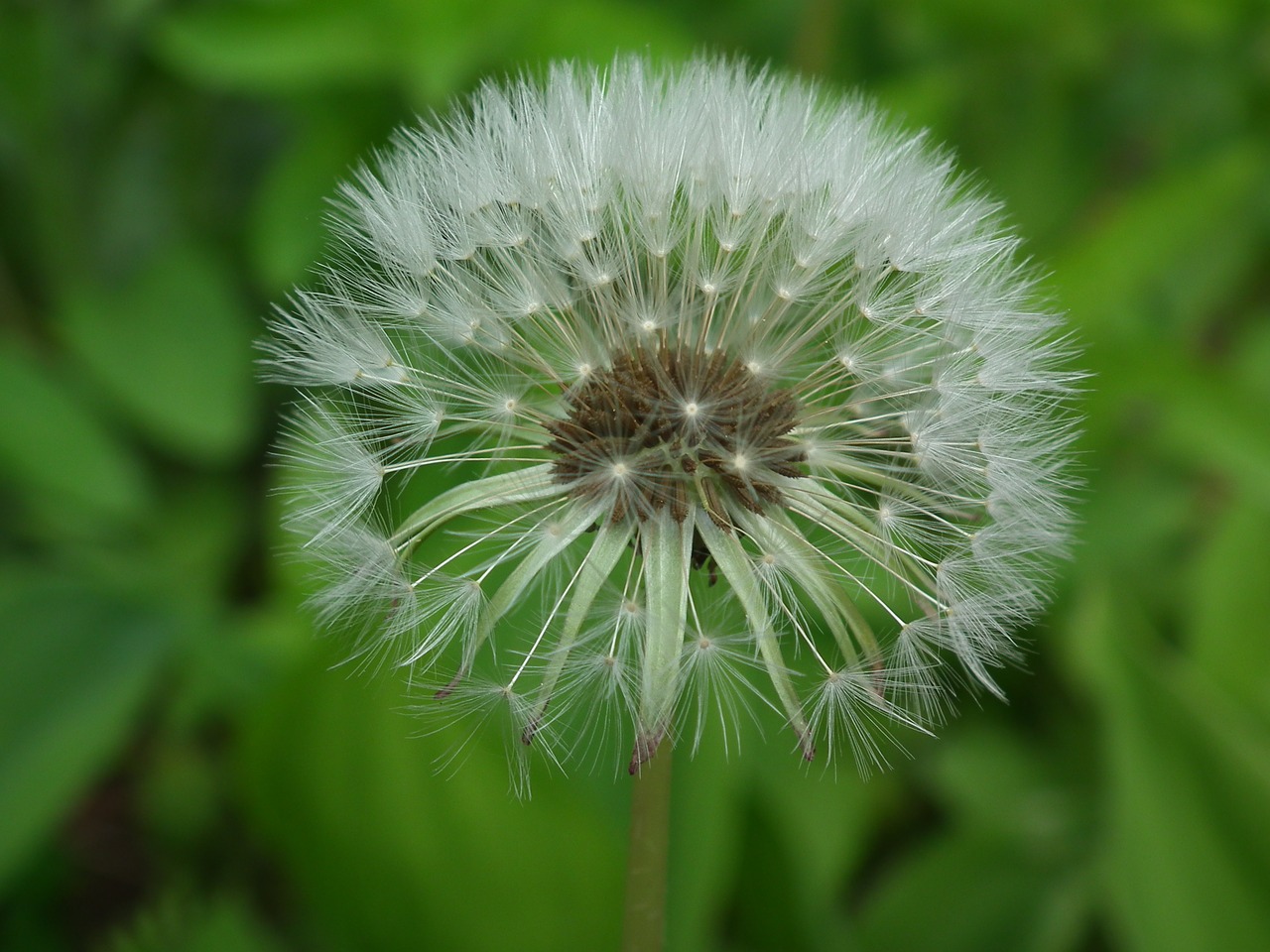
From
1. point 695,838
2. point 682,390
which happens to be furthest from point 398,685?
point 682,390

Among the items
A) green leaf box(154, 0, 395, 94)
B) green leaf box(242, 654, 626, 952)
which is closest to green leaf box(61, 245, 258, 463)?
green leaf box(154, 0, 395, 94)

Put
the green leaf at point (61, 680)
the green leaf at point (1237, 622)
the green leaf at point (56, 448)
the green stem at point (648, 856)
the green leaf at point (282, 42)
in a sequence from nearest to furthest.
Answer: the green stem at point (648, 856)
the green leaf at point (61, 680)
the green leaf at point (1237, 622)
the green leaf at point (56, 448)
the green leaf at point (282, 42)

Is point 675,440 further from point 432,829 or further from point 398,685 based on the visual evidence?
point 432,829

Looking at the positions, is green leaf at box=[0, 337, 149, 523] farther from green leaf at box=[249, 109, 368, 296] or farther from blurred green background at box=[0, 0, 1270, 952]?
green leaf at box=[249, 109, 368, 296]

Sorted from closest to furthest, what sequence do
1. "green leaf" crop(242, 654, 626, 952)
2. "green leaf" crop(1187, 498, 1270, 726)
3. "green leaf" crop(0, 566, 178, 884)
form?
1. "green leaf" crop(242, 654, 626, 952)
2. "green leaf" crop(0, 566, 178, 884)
3. "green leaf" crop(1187, 498, 1270, 726)

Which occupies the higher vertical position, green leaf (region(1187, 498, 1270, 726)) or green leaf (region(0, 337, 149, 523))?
green leaf (region(0, 337, 149, 523))

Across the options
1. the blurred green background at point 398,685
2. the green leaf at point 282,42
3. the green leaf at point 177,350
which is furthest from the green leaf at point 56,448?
the green leaf at point 282,42

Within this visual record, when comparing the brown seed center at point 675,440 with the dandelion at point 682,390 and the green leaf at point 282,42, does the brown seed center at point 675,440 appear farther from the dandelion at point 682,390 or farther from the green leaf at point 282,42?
the green leaf at point 282,42
